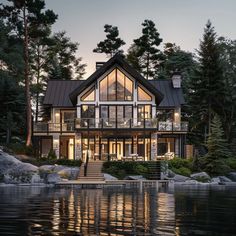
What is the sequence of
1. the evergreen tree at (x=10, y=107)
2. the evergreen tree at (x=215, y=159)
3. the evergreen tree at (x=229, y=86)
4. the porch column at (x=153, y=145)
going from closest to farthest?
1. the evergreen tree at (x=215, y=159)
2. the porch column at (x=153, y=145)
3. the evergreen tree at (x=10, y=107)
4. the evergreen tree at (x=229, y=86)

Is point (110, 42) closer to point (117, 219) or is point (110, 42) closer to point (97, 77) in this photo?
point (97, 77)

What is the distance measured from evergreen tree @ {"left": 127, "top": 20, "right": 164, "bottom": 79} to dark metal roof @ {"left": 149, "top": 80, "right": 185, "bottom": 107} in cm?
1486

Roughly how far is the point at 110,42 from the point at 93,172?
3172 cm

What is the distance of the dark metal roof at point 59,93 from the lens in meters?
44.2

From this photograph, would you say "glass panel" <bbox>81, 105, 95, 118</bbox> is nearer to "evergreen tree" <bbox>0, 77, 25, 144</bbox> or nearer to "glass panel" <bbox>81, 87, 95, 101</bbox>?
"glass panel" <bbox>81, 87, 95, 101</bbox>

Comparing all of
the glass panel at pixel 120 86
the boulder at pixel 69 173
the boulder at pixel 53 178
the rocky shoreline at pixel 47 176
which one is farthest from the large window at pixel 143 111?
the boulder at pixel 53 178

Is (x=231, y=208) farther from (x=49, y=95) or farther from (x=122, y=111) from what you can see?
(x=49, y=95)

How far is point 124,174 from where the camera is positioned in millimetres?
35469

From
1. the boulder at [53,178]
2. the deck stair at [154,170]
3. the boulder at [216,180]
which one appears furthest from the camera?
the boulder at [216,180]

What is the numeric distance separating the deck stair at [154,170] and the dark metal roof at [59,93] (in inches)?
437

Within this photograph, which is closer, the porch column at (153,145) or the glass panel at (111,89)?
the porch column at (153,145)

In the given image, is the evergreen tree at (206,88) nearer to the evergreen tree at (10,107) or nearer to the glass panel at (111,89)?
the glass panel at (111,89)

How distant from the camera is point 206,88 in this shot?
44.2 metres

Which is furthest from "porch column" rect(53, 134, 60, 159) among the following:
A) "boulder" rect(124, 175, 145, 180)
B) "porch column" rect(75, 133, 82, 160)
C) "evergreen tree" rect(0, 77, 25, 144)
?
"boulder" rect(124, 175, 145, 180)
